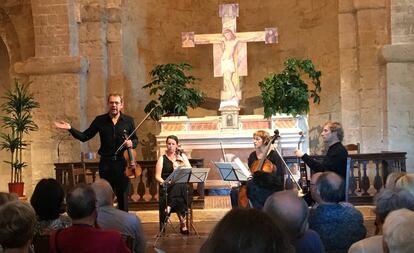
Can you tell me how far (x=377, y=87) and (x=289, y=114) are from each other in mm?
1781

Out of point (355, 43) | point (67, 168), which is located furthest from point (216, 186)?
point (355, 43)

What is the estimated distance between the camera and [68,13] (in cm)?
1077

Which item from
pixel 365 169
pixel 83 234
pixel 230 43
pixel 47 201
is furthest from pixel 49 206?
pixel 230 43

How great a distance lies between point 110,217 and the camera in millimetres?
3783

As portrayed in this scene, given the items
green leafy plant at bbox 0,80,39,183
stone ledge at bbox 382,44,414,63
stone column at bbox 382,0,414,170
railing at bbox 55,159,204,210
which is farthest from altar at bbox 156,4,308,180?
green leafy plant at bbox 0,80,39,183

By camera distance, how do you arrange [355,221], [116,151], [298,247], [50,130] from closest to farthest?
[298,247]
[355,221]
[116,151]
[50,130]

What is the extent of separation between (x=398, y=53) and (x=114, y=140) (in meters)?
5.48

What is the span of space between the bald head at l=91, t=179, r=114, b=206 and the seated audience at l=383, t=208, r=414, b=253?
2.02 m

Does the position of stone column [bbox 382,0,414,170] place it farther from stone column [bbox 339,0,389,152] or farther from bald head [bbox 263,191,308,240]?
bald head [bbox 263,191,308,240]

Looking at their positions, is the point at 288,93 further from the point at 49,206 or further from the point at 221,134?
the point at 49,206

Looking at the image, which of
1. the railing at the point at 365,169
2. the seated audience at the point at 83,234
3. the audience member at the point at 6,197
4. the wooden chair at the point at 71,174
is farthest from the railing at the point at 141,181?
the seated audience at the point at 83,234

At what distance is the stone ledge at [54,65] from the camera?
10.7 metres

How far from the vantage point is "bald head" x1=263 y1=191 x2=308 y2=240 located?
2668 mm

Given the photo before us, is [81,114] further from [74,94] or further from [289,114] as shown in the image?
[289,114]
